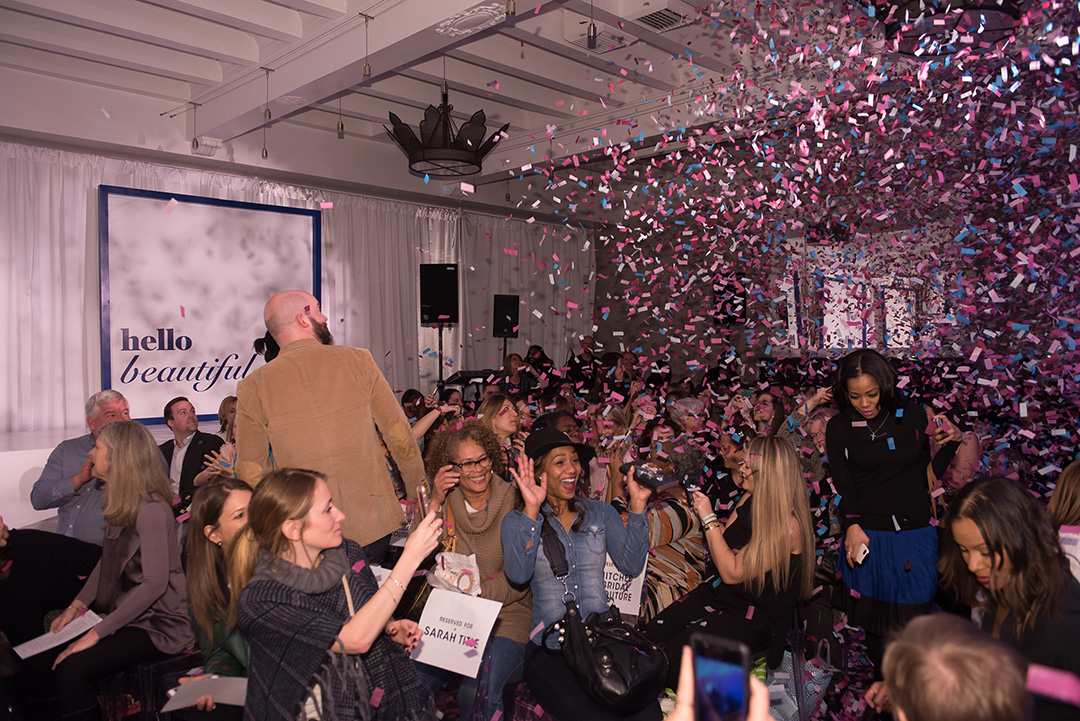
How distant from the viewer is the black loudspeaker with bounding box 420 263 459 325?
32.7 ft

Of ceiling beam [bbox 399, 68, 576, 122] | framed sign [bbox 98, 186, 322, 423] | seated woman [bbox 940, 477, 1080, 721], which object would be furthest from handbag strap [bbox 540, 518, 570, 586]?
framed sign [bbox 98, 186, 322, 423]

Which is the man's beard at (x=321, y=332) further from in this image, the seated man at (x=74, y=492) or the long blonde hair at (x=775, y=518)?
the long blonde hair at (x=775, y=518)

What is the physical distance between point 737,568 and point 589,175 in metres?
8.94

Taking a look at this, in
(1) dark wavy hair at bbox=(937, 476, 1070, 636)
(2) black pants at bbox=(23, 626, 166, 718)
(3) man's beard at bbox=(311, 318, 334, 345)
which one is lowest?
(2) black pants at bbox=(23, 626, 166, 718)

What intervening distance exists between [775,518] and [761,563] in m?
0.18

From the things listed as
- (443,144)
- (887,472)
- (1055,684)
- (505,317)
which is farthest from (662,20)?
(1055,684)

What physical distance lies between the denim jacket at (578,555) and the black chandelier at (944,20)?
2.55m

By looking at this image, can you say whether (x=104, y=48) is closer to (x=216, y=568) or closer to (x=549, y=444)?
(x=216, y=568)

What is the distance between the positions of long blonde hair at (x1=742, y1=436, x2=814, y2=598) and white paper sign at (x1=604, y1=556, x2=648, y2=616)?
0.43 metres

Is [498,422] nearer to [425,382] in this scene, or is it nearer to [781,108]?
[781,108]

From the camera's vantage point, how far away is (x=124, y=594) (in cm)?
319

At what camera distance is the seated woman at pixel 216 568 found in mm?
2662

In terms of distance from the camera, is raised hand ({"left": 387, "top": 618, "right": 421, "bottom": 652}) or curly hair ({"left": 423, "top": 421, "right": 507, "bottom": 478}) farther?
curly hair ({"left": 423, "top": 421, "right": 507, "bottom": 478})

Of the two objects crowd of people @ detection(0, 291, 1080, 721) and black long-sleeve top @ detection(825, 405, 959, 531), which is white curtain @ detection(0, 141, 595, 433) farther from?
black long-sleeve top @ detection(825, 405, 959, 531)
